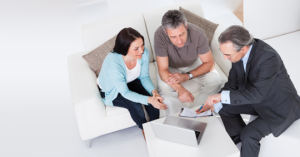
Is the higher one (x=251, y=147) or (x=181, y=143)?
(x=181, y=143)

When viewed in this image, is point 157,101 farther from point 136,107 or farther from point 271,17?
point 271,17

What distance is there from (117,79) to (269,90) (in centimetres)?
108

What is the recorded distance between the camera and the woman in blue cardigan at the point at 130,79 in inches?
77.2

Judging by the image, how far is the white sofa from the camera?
2164mm

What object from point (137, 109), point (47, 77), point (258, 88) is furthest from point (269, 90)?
point (47, 77)

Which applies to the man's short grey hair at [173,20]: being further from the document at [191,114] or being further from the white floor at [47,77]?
the white floor at [47,77]

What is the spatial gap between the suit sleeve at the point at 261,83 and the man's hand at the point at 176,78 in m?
0.57

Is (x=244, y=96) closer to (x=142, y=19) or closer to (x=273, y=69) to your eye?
(x=273, y=69)

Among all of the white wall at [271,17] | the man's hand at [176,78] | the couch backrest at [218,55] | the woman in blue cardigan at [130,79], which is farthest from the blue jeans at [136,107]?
the white wall at [271,17]

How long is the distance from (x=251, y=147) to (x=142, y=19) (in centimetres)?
146

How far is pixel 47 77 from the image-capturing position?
11.6ft

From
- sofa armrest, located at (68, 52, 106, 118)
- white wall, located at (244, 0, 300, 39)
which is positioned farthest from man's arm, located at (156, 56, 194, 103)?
white wall, located at (244, 0, 300, 39)

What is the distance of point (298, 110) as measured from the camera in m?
1.71

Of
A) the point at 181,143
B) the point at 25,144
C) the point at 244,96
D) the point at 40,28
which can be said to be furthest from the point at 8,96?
the point at 244,96
